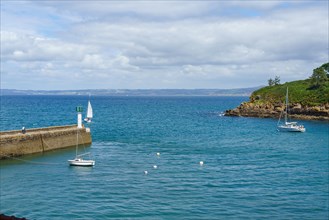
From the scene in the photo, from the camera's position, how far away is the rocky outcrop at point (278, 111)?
4717 inches

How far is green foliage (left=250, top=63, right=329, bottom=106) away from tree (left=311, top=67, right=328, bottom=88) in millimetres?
325

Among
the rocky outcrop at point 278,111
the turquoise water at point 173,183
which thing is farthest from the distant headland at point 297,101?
the turquoise water at point 173,183

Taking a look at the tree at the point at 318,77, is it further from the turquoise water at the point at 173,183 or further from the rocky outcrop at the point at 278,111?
the turquoise water at the point at 173,183

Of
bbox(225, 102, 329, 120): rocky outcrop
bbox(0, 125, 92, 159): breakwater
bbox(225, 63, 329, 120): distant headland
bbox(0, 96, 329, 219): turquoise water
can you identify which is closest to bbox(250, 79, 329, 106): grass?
bbox(225, 63, 329, 120): distant headland

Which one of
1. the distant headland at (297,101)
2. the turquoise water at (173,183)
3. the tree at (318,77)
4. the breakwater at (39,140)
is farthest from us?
the tree at (318,77)

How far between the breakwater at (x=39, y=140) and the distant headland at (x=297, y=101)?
256ft

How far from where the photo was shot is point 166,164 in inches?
1956

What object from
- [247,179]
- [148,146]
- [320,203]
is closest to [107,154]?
[148,146]

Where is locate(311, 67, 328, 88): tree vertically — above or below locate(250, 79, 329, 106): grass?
above

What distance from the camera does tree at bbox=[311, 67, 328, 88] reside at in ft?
476

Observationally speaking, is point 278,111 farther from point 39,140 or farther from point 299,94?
point 39,140

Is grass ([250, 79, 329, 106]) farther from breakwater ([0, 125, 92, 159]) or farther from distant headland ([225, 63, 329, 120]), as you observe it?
breakwater ([0, 125, 92, 159])

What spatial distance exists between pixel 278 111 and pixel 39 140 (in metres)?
90.1

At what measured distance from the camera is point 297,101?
132 m
